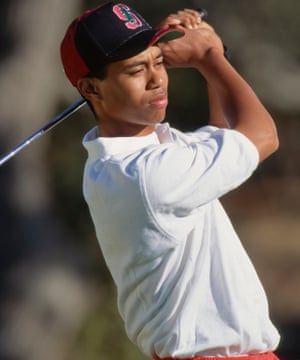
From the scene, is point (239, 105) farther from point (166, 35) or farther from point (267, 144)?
point (166, 35)

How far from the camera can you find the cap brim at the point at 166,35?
12.2ft

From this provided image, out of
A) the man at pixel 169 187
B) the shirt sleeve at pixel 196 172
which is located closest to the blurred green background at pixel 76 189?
the man at pixel 169 187

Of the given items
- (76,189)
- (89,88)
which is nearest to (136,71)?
(89,88)

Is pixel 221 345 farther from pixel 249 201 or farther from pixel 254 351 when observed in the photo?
pixel 249 201

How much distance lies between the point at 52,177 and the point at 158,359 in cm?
311

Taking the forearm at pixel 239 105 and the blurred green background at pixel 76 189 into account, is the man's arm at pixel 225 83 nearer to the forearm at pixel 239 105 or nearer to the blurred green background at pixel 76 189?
the forearm at pixel 239 105

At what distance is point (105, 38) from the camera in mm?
3771

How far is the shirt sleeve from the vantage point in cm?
354

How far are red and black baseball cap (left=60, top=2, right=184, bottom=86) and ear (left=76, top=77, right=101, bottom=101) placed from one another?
15 mm

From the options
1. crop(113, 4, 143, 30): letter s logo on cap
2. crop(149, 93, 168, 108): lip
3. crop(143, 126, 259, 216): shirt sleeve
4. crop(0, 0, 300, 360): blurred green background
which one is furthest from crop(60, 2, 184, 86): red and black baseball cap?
crop(0, 0, 300, 360): blurred green background

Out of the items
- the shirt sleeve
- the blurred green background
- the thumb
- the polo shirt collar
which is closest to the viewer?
the shirt sleeve

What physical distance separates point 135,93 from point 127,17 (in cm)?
22

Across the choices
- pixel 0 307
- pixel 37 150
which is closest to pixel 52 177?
pixel 37 150

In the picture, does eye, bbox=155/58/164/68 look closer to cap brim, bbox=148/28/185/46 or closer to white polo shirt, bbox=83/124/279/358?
cap brim, bbox=148/28/185/46
